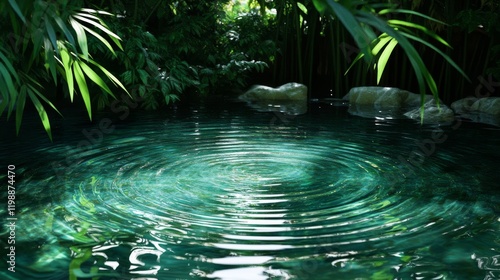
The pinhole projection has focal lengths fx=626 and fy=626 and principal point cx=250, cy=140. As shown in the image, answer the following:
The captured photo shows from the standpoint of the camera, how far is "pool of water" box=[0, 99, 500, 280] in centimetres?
259

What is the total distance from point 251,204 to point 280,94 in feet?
20.2

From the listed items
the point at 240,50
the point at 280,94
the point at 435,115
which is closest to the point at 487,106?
the point at 435,115

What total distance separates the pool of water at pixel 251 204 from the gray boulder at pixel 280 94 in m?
3.42

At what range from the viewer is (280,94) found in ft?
31.3

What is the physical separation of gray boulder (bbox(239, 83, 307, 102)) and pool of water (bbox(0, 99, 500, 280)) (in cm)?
342

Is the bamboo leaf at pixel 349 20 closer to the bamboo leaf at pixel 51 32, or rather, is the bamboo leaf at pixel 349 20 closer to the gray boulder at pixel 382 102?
the bamboo leaf at pixel 51 32

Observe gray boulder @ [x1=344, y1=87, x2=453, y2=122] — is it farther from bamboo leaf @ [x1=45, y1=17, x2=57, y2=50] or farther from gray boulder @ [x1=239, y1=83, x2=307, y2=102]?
bamboo leaf @ [x1=45, y1=17, x2=57, y2=50]

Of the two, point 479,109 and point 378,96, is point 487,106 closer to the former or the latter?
point 479,109

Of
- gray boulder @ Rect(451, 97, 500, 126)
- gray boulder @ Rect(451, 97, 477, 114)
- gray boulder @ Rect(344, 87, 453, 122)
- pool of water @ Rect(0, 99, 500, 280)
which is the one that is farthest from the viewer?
gray boulder @ Rect(451, 97, 477, 114)

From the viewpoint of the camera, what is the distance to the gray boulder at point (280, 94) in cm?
948

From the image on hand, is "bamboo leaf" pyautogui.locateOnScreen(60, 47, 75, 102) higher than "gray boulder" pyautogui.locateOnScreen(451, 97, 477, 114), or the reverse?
"bamboo leaf" pyautogui.locateOnScreen(60, 47, 75, 102)

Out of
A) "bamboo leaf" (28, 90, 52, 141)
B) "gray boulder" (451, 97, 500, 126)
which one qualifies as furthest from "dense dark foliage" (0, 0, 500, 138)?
"bamboo leaf" (28, 90, 52, 141)

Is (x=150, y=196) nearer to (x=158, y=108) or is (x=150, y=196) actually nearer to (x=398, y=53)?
(x=158, y=108)

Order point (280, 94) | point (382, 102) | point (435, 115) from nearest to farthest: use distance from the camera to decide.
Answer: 1. point (435, 115)
2. point (382, 102)
3. point (280, 94)
